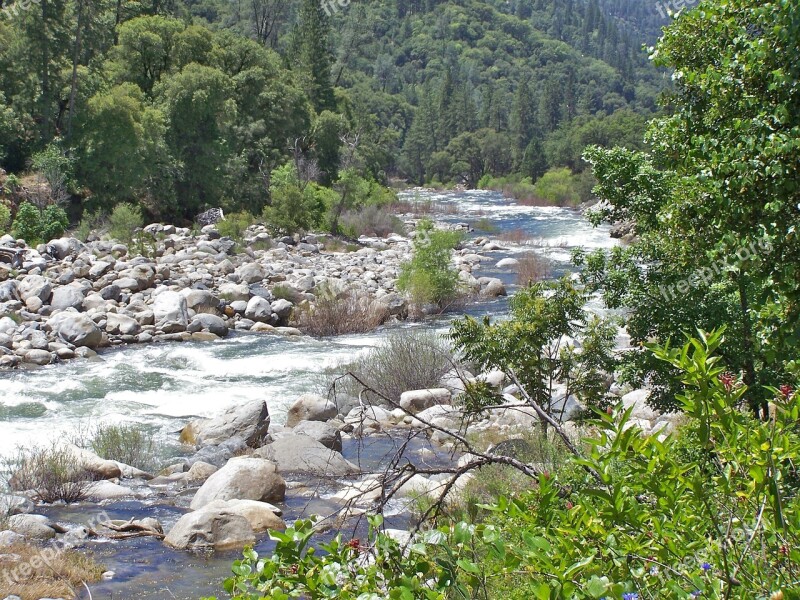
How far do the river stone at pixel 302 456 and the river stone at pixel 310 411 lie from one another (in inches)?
43.2

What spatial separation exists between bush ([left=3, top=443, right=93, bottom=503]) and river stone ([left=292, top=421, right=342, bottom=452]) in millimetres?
2511

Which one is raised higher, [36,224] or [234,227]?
[36,224]

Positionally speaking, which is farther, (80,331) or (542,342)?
(80,331)

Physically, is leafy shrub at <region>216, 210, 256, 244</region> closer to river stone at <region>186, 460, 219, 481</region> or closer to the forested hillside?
the forested hillside

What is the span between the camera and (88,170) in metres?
27.4

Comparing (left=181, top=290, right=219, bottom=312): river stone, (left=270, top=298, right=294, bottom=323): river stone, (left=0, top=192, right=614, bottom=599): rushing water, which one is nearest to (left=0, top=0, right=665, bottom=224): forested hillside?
(left=181, top=290, right=219, bottom=312): river stone

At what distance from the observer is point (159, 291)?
59.3 feet

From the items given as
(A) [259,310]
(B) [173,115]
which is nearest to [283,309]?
(A) [259,310]

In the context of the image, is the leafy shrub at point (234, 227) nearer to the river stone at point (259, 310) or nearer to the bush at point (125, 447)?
the river stone at point (259, 310)

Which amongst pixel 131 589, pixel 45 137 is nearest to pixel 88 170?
pixel 45 137

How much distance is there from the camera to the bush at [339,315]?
16.5 meters

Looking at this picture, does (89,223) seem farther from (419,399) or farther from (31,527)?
(31,527)

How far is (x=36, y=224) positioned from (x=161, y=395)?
14.1m

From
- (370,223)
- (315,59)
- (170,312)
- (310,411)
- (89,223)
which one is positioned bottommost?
(310,411)
